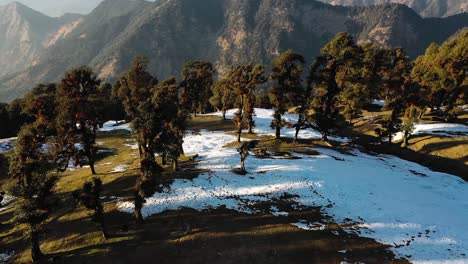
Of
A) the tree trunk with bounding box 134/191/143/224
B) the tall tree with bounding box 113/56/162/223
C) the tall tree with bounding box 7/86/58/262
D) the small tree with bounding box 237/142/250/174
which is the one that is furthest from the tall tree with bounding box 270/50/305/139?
the tall tree with bounding box 7/86/58/262

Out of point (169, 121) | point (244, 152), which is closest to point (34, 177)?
point (169, 121)

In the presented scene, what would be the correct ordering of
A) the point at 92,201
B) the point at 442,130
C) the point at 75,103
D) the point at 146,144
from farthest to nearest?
the point at 442,130 < the point at 75,103 < the point at 146,144 < the point at 92,201

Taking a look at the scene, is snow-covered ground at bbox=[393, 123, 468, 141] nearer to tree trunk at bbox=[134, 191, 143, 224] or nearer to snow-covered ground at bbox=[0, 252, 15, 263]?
tree trunk at bbox=[134, 191, 143, 224]

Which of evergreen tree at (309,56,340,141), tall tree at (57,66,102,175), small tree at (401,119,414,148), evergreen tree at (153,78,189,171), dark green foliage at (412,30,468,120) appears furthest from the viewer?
dark green foliage at (412,30,468,120)

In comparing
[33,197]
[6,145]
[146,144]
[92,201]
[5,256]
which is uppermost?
[146,144]

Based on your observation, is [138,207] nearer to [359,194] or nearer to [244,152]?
[244,152]

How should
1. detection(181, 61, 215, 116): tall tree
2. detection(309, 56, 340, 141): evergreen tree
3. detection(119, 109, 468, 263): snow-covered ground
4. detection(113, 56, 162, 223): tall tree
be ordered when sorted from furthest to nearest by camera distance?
detection(181, 61, 215, 116): tall tree < detection(309, 56, 340, 141): evergreen tree < detection(113, 56, 162, 223): tall tree < detection(119, 109, 468, 263): snow-covered ground

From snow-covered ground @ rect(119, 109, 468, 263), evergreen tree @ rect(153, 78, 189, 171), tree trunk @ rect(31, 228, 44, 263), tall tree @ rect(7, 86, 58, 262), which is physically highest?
evergreen tree @ rect(153, 78, 189, 171)
